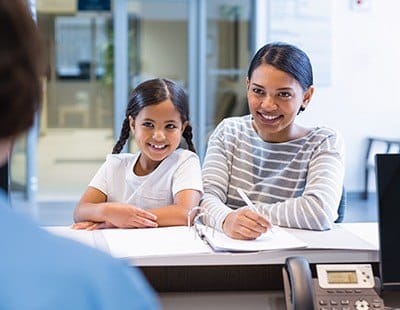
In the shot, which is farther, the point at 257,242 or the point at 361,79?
the point at 361,79

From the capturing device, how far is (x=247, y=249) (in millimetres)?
1257

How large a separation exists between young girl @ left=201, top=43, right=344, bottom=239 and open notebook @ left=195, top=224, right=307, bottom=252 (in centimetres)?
11

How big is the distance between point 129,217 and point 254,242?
0.32m

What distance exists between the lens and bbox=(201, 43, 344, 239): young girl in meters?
1.53

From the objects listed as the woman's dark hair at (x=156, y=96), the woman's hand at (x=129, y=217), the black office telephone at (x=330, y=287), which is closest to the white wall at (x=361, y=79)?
the woman's dark hair at (x=156, y=96)

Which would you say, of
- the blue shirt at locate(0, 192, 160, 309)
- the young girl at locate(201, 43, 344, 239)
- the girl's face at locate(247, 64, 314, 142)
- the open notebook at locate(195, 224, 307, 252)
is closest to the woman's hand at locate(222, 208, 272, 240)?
the open notebook at locate(195, 224, 307, 252)

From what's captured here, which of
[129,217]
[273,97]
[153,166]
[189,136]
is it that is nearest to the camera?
[129,217]

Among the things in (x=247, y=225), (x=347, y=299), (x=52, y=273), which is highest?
(x=52, y=273)

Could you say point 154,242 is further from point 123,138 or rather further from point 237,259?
point 123,138

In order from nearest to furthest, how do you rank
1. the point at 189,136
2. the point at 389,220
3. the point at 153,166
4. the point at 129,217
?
the point at 389,220
the point at 129,217
the point at 153,166
the point at 189,136

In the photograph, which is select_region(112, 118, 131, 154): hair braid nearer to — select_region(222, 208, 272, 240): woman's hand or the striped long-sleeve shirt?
the striped long-sleeve shirt

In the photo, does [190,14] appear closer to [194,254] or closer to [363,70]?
[363,70]

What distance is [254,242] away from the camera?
1312mm

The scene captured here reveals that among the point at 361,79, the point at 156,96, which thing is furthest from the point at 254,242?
the point at 361,79
